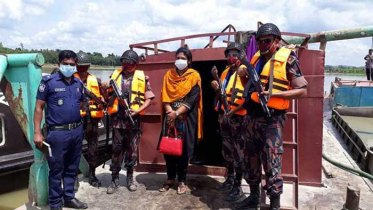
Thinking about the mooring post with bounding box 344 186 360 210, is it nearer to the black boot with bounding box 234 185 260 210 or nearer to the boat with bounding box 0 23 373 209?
the boat with bounding box 0 23 373 209

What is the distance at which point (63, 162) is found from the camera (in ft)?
12.1

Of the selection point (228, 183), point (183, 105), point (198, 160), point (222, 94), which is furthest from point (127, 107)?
point (198, 160)

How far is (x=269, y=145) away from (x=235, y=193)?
1219mm

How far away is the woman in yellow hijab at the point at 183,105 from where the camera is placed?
13.8ft

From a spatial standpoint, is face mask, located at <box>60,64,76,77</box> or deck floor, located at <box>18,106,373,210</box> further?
deck floor, located at <box>18,106,373,210</box>

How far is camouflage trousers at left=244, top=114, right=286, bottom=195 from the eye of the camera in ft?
10.6

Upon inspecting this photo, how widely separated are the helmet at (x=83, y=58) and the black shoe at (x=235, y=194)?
2796 mm

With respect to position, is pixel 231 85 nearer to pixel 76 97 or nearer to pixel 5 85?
pixel 76 97

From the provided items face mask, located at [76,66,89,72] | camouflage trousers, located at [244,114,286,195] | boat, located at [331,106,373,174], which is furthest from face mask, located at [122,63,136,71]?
boat, located at [331,106,373,174]

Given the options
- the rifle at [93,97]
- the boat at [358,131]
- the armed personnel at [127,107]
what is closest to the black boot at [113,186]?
the armed personnel at [127,107]

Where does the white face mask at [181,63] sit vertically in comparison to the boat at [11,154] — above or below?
above

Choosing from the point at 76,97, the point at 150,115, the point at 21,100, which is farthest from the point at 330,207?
the point at 21,100

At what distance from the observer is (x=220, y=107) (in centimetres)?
432

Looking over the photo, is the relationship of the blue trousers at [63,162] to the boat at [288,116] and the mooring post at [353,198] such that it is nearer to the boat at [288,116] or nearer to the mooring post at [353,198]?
the boat at [288,116]
